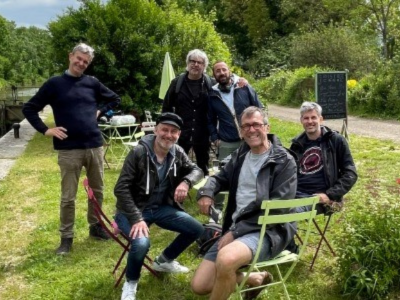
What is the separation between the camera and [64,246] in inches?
187

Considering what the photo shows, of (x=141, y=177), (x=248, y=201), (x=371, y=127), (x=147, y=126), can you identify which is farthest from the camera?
(x=371, y=127)

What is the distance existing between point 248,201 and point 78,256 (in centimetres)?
204

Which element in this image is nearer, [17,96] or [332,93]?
[332,93]

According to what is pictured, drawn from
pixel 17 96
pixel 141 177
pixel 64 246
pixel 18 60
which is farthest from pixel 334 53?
pixel 18 60

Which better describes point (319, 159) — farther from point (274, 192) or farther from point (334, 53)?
point (334, 53)

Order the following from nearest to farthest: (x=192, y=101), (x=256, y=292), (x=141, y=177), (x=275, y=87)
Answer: (x=256, y=292)
(x=141, y=177)
(x=192, y=101)
(x=275, y=87)

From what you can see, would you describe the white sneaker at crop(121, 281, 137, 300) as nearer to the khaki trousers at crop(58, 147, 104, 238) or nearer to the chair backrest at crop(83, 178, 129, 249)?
the chair backrest at crop(83, 178, 129, 249)

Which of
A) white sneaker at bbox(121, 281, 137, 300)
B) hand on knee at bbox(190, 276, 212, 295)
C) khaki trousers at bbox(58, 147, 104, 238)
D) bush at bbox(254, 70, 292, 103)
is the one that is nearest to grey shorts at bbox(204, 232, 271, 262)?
hand on knee at bbox(190, 276, 212, 295)

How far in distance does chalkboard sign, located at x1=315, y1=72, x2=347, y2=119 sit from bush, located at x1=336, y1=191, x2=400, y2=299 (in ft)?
23.9

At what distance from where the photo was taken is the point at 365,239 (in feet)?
11.8

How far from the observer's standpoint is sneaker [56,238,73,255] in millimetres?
4727

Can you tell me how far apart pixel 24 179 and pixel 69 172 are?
4032 millimetres

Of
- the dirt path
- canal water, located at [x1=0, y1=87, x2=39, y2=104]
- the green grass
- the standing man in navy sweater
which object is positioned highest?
the standing man in navy sweater

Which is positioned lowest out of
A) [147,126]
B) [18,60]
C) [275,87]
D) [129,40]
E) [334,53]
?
[147,126]
